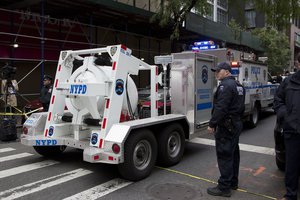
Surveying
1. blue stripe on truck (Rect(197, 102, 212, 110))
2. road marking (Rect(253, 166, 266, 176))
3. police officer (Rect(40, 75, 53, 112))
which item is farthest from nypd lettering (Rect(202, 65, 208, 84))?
police officer (Rect(40, 75, 53, 112))

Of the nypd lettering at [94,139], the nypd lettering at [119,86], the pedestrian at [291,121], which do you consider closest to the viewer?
the pedestrian at [291,121]

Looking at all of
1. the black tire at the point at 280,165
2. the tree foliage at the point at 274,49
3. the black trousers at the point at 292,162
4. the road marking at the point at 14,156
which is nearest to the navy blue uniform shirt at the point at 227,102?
Result: the black trousers at the point at 292,162

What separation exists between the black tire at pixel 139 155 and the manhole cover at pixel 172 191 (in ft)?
1.32

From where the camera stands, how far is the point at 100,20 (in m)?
16.4

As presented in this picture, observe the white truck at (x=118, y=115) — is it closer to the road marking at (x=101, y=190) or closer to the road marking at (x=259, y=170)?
the road marking at (x=101, y=190)

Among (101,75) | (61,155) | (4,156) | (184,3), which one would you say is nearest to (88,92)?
(101,75)

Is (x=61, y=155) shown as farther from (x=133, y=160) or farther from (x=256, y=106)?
(x=256, y=106)

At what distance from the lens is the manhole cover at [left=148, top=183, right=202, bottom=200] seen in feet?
15.8

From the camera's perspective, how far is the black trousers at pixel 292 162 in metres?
4.21

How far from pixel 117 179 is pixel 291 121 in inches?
115

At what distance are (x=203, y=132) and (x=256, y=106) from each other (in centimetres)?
482

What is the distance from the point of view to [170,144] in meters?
6.50

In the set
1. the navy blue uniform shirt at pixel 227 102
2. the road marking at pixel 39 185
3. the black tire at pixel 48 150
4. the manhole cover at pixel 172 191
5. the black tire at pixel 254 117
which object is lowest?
the manhole cover at pixel 172 191

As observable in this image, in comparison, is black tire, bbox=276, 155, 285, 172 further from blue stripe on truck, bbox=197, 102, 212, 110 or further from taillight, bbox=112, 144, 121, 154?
taillight, bbox=112, 144, 121, 154
